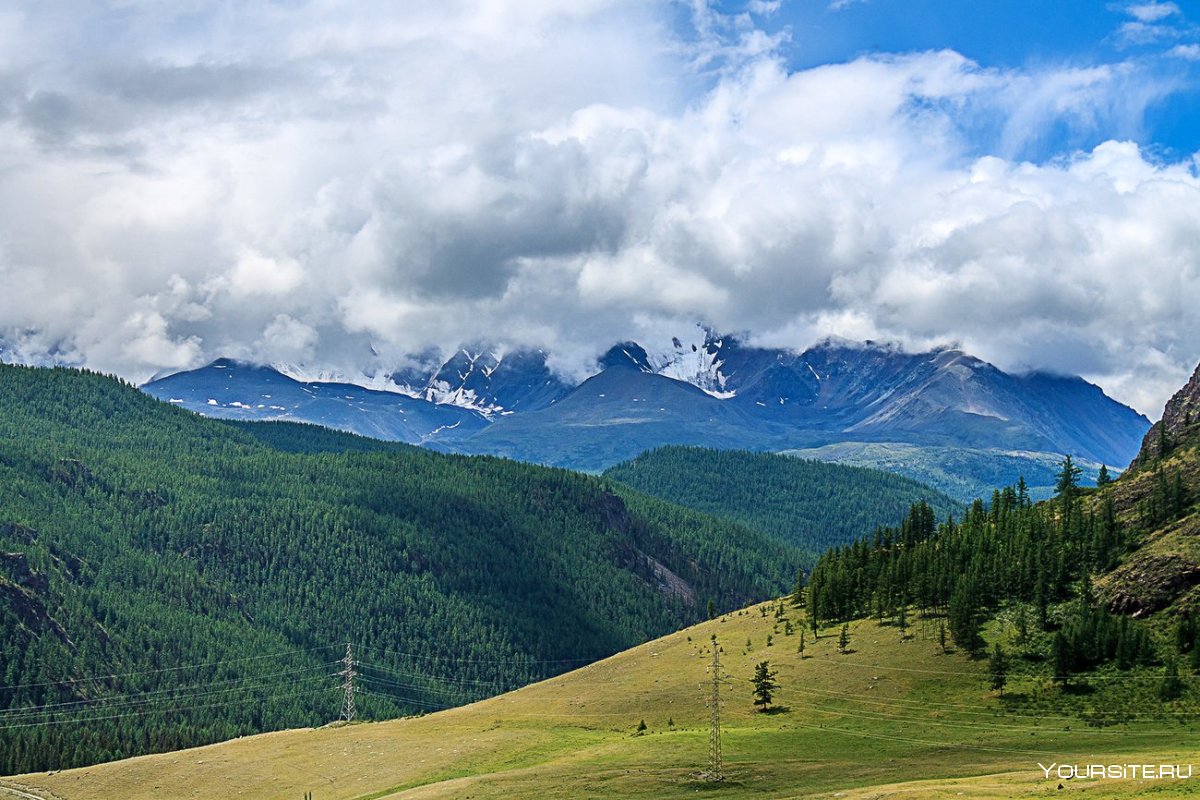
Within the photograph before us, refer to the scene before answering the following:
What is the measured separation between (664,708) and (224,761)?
2419 inches

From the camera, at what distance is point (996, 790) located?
11344 cm

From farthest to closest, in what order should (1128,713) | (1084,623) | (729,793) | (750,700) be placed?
(750,700), (1084,623), (1128,713), (729,793)

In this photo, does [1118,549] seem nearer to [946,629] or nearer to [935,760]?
[946,629]

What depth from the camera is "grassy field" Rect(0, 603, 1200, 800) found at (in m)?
133

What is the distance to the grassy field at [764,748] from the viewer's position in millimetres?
132750

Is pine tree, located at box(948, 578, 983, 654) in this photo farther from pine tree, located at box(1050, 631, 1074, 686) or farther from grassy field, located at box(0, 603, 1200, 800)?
pine tree, located at box(1050, 631, 1074, 686)

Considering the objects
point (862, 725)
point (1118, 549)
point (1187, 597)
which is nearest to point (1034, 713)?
point (862, 725)

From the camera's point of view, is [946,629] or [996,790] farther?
[946,629]

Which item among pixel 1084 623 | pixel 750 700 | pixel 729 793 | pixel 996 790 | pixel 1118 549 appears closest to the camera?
pixel 996 790

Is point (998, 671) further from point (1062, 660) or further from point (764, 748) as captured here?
point (764, 748)

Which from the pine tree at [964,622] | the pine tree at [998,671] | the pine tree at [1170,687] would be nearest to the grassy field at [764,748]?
the pine tree at [998,671]

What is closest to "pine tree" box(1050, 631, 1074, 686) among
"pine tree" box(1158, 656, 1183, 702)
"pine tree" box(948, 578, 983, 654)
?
"pine tree" box(1158, 656, 1183, 702)

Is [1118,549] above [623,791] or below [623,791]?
above

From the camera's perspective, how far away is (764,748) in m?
154
